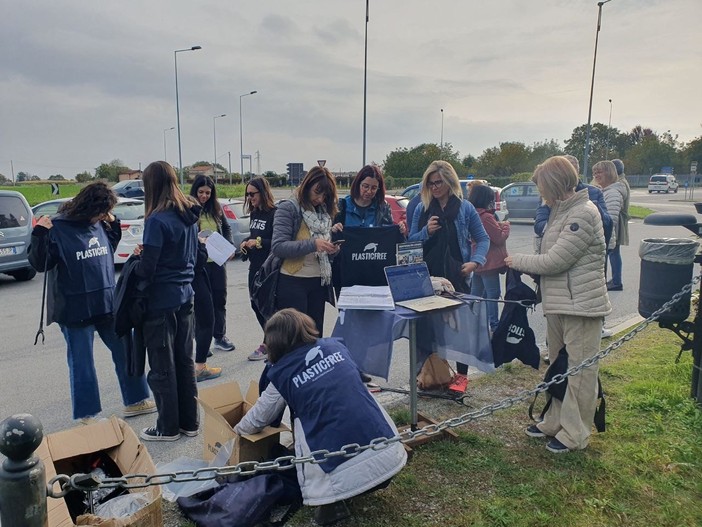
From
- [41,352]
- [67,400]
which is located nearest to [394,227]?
[67,400]

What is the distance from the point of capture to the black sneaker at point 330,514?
273 centimetres

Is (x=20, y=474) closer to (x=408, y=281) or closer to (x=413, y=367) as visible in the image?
(x=413, y=367)

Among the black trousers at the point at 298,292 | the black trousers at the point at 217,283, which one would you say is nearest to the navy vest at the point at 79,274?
the black trousers at the point at 298,292

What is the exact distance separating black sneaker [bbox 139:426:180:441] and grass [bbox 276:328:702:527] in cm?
137

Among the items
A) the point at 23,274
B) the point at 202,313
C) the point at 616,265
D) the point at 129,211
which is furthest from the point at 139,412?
the point at 129,211

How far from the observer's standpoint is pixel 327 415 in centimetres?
258

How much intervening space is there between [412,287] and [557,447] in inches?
55.1

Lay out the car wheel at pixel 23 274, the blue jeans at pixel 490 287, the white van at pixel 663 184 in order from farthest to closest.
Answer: the white van at pixel 663 184, the car wheel at pixel 23 274, the blue jeans at pixel 490 287

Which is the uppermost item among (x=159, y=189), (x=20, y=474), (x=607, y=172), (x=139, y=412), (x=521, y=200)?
(x=607, y=172)

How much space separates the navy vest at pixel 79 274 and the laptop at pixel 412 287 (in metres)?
2.10

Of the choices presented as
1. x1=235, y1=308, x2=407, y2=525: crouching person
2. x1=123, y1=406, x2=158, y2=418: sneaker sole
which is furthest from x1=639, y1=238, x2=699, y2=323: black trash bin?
x1=123, y1=406, x2=158, y2=418: sneaker sole

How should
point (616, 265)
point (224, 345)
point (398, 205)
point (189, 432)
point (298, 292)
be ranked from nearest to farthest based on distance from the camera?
point (189, 432), point (298, 292), point (224, 345), point (616, 265), point (398, 205)

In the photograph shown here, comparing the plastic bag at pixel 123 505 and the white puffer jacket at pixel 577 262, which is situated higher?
the white puffer jacket at pixel 577 262

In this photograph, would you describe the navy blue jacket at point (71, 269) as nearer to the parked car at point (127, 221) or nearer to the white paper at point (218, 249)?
the white paper at point (218, 249)
